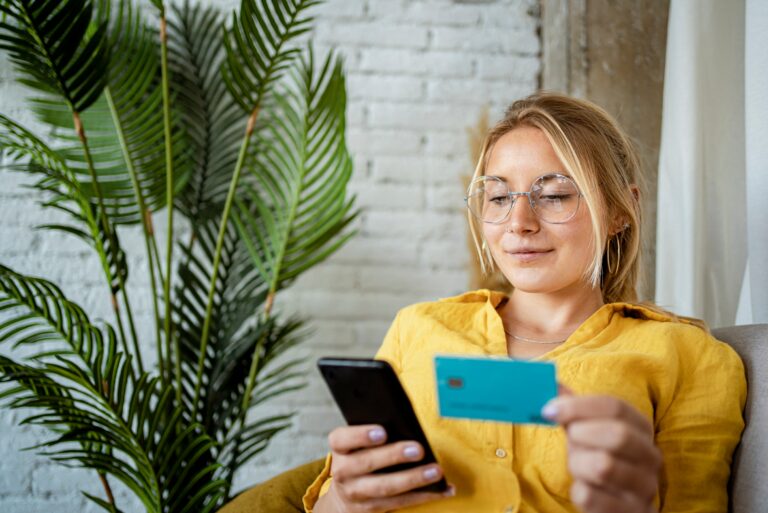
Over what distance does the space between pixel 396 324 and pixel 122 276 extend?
69 centimetres

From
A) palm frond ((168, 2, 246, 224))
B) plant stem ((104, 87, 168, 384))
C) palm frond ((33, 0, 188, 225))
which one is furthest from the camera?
palm frond ((168, 2, 246, 224))

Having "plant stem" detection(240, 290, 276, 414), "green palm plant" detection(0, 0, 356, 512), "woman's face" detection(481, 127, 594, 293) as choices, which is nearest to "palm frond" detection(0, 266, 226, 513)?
"green palm plant" detection(0, 0, 356, 512)

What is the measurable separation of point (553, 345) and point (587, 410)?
1.51 feet

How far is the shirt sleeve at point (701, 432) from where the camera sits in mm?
868

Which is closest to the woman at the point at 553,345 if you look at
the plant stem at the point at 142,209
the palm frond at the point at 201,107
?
the plant stem at the point at 142,209

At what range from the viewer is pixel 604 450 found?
597mm

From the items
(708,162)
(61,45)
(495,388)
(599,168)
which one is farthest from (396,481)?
(61,45)

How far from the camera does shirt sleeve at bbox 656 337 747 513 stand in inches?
34.2

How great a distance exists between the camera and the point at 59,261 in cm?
187

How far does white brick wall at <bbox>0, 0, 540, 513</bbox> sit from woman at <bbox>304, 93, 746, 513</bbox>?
0.78 meters

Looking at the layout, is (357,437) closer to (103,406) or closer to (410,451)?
(410,451)

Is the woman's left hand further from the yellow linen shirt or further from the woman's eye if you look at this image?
the woman's eye

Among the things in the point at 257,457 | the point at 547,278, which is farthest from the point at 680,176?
the point at 257,457

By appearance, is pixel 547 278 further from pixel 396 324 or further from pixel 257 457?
pixel 257 457
